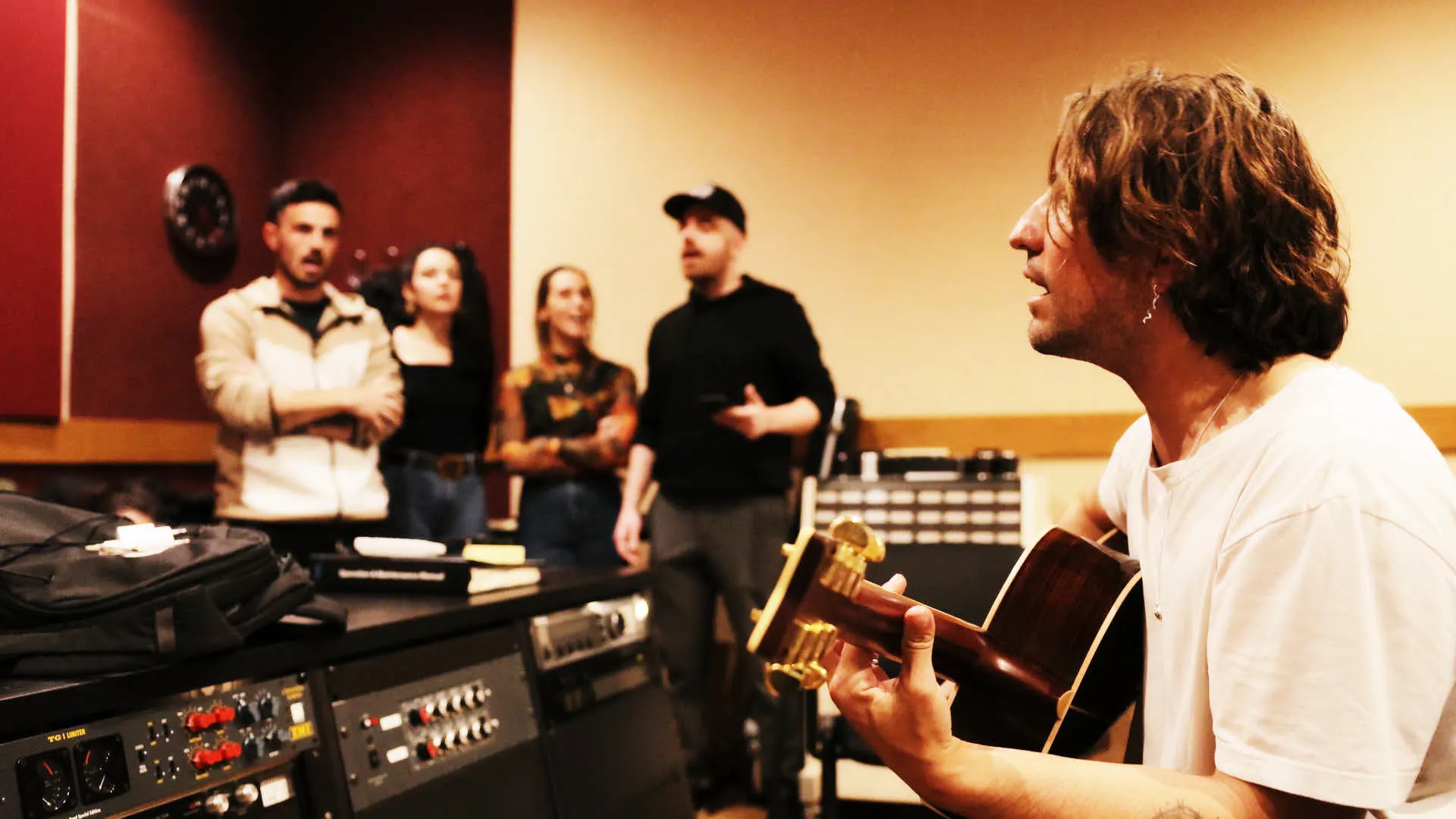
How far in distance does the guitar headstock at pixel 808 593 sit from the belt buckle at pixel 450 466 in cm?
282

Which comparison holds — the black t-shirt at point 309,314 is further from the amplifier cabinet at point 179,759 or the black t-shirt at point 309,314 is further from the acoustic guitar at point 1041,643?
the acoustic guitar at point 1041,643

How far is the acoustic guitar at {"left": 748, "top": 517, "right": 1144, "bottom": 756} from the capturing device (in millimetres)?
1005

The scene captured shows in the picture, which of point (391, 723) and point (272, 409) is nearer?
point (391, 723)

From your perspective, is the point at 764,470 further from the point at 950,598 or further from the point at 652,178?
the point at 652,178

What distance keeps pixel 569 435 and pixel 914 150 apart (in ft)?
5.33

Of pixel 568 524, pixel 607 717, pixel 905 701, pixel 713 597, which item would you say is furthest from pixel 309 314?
pixel 905 701

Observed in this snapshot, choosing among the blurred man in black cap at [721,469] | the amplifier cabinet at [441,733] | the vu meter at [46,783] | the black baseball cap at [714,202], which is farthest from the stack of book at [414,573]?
the black baseball cap at [714,202]

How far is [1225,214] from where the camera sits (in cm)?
109

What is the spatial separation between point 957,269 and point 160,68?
3.14 m

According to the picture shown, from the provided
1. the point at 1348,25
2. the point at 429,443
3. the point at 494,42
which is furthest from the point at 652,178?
the point at 1348,25

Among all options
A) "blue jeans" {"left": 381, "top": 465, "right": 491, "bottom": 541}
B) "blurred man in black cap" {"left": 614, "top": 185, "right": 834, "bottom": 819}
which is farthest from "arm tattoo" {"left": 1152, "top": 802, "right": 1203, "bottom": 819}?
"blue jeans" {"left": 381, "top": 465, "right": 491, "bottom": 541}

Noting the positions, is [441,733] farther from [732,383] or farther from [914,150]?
[914,150]

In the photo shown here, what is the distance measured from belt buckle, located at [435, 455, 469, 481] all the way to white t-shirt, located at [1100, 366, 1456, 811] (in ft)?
9.47

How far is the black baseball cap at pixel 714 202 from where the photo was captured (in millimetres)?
3479
